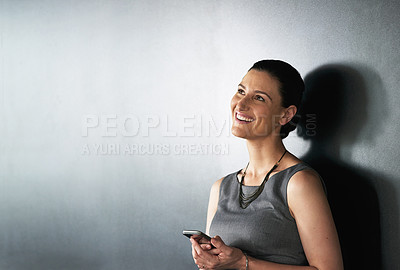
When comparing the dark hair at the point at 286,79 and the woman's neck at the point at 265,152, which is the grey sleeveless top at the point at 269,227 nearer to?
the woman's neck at the point at 265,152

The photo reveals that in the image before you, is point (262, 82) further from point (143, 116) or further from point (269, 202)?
point (143, 116)

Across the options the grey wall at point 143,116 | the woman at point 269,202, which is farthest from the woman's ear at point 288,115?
the grey wall at point 143,116

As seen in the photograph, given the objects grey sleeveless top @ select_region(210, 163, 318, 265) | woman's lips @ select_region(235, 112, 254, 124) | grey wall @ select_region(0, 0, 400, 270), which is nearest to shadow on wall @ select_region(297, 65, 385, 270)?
grey wall @ select_region(0, 0, 400, 270)

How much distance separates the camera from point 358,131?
4.56 feet

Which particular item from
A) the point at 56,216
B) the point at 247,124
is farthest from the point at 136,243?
the point at 247,124

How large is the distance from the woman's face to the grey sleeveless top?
17 centimetres

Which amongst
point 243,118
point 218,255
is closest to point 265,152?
point 243,118

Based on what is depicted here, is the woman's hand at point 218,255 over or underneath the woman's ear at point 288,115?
underneath

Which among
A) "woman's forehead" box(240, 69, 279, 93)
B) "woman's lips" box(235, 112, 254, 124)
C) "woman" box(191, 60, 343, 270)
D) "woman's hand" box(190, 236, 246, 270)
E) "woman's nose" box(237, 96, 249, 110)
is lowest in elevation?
"woman's hand" box(190, 236, 246, 270)

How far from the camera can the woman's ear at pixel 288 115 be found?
1.55 m

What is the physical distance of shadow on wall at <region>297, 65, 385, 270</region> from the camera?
133 cm

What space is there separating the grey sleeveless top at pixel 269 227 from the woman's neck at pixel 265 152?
75 millimetres

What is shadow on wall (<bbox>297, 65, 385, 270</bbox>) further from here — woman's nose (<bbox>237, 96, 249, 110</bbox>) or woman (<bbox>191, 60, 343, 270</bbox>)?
woman's nose (<bbox>237, 96, 249, 110</bbox>)

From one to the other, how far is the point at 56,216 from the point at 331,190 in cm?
175
